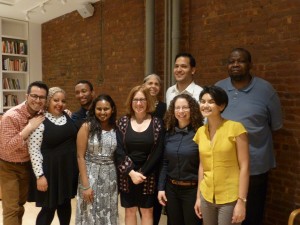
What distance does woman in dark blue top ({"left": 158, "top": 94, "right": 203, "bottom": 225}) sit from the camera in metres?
2.17

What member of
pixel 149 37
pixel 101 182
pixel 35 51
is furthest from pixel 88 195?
pixel 35 51

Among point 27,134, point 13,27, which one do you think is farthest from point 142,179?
point 13,27

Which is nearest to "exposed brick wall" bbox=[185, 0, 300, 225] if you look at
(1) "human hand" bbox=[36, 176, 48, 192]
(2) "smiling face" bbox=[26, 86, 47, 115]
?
(2) "smiling face" bbox=[26, 86, 47, 115]

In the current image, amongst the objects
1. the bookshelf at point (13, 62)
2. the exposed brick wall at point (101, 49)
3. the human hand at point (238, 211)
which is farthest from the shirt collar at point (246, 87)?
the bookshelf at point (13, 62)

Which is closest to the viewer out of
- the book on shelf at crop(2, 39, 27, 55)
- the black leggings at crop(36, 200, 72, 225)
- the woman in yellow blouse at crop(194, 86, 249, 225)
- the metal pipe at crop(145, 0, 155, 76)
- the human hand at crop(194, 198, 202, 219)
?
the woman in yellow blouse at crop(194, 86, 249, 225)

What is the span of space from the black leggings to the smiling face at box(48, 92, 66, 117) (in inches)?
29.5

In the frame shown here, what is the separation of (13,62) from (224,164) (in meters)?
5.40

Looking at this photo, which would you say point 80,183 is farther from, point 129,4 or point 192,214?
point 129,4

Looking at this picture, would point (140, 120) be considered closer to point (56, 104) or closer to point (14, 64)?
point (56, 104)

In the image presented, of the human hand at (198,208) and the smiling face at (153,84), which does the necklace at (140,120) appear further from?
the human hand at (198,208)

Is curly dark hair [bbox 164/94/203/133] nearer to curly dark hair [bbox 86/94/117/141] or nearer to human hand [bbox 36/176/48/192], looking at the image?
curly dark hair [bbox 86/94/117/141]

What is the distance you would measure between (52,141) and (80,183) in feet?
1.28

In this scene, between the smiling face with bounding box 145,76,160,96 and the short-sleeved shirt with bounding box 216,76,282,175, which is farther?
the smiling face with bounding box 145,76,160,96

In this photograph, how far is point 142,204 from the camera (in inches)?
95.3
